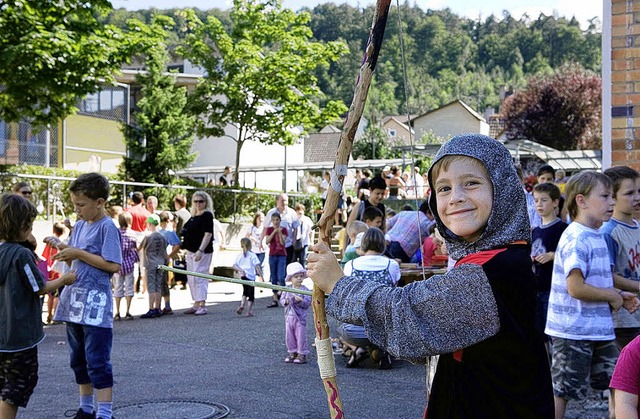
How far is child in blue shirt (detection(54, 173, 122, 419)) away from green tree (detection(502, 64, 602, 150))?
53969mm

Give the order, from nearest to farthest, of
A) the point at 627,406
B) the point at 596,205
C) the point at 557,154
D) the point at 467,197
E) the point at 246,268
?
the point at 467,197 < the point at 627,406 < the point at 596,205 < the point at 246,268 < the point at 557,154

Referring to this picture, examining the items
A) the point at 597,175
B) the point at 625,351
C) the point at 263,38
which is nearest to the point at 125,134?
the point at 263,38

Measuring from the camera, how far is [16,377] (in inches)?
224

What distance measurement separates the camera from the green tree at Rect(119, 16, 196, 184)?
3288cm

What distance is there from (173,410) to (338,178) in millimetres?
4524

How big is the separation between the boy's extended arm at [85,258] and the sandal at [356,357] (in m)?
3.66

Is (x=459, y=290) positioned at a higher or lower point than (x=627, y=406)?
higher

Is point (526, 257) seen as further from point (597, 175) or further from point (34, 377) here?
point (34, 377)

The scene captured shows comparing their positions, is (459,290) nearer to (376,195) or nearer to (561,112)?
(376,195)

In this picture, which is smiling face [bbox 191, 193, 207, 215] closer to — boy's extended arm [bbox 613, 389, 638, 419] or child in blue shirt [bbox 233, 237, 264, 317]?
child in blue shirt [bbox 233, 237, 264, 317]

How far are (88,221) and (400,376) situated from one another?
3761 millimetres

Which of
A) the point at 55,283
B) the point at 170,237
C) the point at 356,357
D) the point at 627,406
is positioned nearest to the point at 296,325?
the point at 356,357

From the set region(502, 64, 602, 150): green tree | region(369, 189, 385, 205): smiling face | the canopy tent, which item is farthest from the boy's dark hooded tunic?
region(502, 64, 602, 150): green tree

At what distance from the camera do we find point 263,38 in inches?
1331
